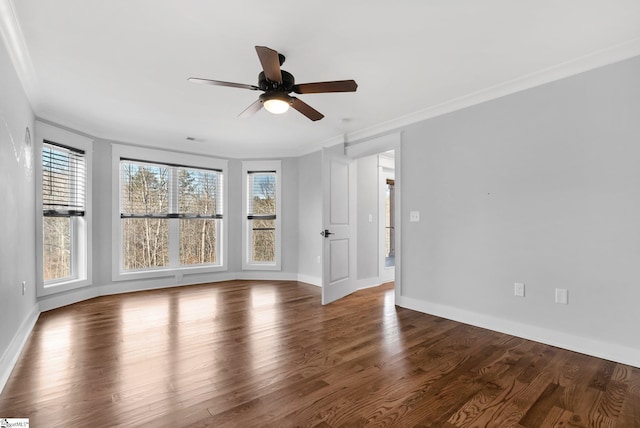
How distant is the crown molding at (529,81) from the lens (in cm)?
243

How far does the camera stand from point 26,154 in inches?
122

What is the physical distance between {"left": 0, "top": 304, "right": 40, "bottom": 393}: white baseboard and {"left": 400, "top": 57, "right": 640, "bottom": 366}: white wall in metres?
3.73

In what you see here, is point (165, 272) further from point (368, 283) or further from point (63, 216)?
point (368, 283)

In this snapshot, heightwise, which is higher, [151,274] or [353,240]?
[353,240]

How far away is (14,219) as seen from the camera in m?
2.60

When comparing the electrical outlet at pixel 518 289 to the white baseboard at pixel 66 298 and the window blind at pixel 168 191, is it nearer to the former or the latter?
the window blind at pixel 168 191

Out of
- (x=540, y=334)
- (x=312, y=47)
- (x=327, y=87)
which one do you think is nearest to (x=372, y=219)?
(x=540, y=334)

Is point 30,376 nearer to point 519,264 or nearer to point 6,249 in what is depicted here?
point 6,249

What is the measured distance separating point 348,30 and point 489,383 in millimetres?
2619

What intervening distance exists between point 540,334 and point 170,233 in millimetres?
5209

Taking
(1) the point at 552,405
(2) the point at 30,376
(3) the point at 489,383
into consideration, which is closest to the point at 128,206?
(2) the point at 30,376

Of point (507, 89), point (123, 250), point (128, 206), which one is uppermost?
point (507, 89)

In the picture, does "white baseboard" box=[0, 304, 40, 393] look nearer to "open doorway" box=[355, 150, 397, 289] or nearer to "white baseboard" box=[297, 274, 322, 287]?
"white baseboard" box=[297, 274, 322, 287]

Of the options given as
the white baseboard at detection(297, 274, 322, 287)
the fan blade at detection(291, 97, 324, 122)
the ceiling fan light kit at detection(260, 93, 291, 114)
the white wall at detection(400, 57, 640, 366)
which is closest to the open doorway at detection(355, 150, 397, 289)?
the white baseboard at detection(297, 274, 322, 287)
